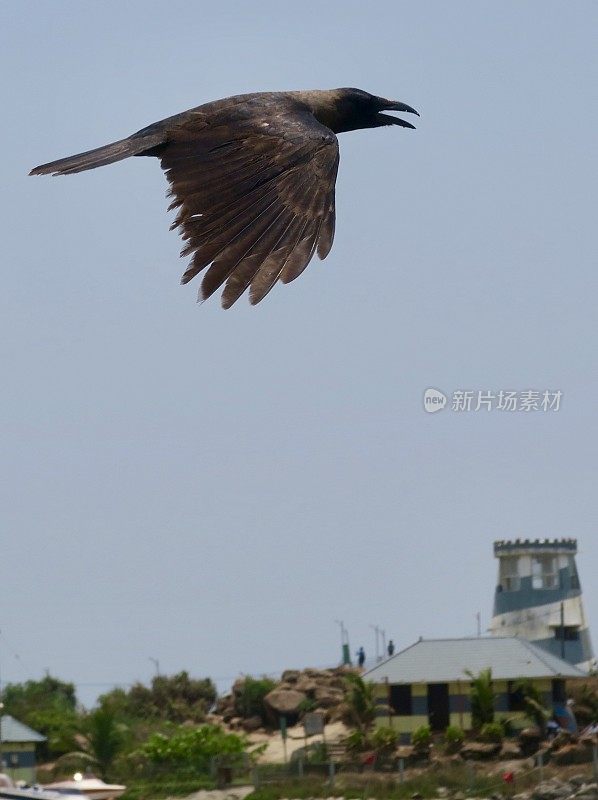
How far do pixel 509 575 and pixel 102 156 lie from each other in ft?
213

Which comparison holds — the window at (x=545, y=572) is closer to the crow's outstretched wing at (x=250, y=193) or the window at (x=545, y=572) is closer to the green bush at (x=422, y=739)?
the green bush at (x=422, y=739)

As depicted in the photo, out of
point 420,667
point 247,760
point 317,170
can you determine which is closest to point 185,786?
point 247,760

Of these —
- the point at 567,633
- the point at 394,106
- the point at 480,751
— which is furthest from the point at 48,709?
the point at 394,106

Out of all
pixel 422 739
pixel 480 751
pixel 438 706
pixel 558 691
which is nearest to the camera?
pixel 480 751

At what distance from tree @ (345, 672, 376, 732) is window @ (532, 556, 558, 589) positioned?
22905 millimetres

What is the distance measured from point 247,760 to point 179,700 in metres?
14.4

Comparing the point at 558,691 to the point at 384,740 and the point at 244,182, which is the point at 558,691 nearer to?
the point at 384,740

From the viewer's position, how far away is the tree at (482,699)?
51875mm

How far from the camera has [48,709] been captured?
6266 cm

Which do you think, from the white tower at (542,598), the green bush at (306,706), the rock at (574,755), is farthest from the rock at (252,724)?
the white tower at (542,598)

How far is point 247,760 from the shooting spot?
167 ft

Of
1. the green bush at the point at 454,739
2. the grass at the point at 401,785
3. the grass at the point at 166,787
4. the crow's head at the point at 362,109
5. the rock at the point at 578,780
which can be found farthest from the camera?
the green bush at the point at 454,739

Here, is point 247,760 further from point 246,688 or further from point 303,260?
point 303,260

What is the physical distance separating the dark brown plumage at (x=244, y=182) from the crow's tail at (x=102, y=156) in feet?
0.03
